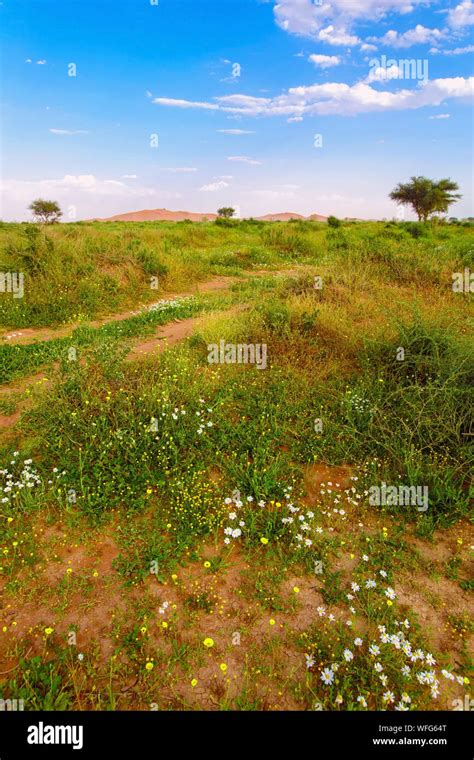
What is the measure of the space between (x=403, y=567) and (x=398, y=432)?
1.64 meters

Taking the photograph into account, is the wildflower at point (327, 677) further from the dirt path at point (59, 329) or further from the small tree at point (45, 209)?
the small tree at point (45, 209)

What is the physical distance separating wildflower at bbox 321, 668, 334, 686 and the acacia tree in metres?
45.7

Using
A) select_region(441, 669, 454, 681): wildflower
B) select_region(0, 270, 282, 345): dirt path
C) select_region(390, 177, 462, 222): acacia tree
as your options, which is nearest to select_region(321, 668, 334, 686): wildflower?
select_region(441, 669, 454, 681): wildflower

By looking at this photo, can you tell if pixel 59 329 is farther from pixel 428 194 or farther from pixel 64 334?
pixel 428 194

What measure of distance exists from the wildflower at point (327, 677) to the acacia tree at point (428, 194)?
150 feet

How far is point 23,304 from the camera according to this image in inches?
354

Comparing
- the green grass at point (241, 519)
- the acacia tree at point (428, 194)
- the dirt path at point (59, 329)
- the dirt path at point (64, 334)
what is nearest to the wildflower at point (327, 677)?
the green grass at point (241, 519)

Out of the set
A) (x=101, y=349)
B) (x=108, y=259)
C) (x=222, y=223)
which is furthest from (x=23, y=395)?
(x=222, y=223)

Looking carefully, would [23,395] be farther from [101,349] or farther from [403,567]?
[403,567]

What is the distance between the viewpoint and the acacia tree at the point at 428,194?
39500mm

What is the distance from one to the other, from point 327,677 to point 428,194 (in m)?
46.0

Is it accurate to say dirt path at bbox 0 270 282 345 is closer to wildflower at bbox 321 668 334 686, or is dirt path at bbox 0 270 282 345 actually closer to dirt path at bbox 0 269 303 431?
dirt path at bbox 0 269 303 431
